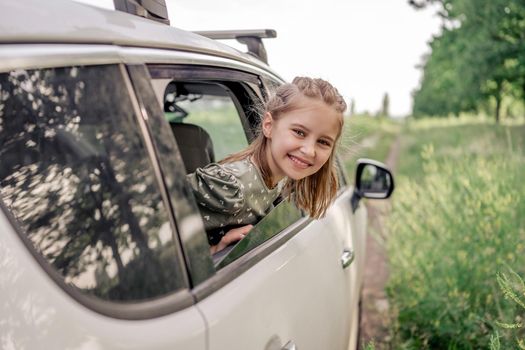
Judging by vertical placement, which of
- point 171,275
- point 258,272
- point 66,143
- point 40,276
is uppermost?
point 66,143

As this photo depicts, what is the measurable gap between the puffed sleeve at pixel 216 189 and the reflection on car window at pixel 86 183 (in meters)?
0.54

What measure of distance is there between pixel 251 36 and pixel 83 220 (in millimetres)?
1859

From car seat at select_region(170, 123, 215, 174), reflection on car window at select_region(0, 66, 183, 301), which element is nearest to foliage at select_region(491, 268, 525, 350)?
reflection on car window at select_region(0, 66, 183, 301)

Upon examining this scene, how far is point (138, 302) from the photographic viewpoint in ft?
3.37

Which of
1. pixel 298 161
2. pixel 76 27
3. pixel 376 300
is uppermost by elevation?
pixel 76 27

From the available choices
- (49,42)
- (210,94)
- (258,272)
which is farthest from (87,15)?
(210,94)

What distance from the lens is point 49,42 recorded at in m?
0.98

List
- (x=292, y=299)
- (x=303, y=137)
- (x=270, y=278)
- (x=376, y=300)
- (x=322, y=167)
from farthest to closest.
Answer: (x=376, y=300) → (x=322, y=167) → (x=303, y=137) → (x=292, y=299) → (x=270, y=278)

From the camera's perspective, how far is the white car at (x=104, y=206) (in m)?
0.89

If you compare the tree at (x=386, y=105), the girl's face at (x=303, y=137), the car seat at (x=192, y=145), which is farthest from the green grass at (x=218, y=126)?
the tree at (x=386, y=105)

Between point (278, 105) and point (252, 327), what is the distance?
1014mm

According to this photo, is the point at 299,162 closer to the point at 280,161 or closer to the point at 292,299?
the point at 280,161

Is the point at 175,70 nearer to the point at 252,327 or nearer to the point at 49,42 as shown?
the point at 49,42

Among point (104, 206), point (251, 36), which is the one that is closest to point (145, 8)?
point (104, 206)
